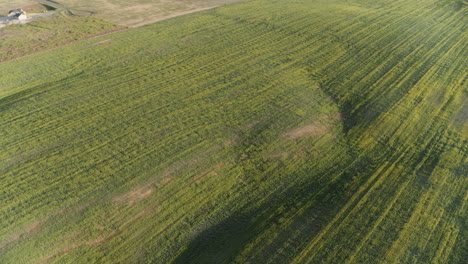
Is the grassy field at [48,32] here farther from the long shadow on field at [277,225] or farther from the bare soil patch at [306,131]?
the long shadow on field at [277,225]

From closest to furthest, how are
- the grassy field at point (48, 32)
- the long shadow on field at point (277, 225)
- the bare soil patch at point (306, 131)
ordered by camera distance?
the long shadow on field at point (277, 225) → the bare soil patch at point (306, 131) → the grassy field at point (48, 32)

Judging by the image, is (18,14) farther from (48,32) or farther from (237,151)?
(237,151)

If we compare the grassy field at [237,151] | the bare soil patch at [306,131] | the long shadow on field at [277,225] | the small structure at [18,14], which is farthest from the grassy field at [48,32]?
the long shadow on field at [277,225]

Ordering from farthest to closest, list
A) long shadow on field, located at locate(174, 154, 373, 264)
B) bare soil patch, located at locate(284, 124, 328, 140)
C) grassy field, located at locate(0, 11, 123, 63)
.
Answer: grassy field, located at locate(0, 11, 123, 63), bare soil patch, located at locate(284, 124, 328, 140), long shadow on field, located at locate(174, 154, 373, 264)

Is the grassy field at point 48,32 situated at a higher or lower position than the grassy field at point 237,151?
lower

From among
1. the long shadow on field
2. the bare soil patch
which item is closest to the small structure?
the bare soil patch

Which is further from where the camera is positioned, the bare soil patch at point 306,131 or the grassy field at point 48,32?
the grassy field at point 48,32

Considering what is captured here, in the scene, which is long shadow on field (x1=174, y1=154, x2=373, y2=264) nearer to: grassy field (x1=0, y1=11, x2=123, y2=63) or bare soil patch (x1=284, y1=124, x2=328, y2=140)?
bare soil patch (x1=284, y1=124, x2=328, y2=140)

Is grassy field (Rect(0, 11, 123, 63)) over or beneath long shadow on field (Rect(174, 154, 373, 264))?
beneath
